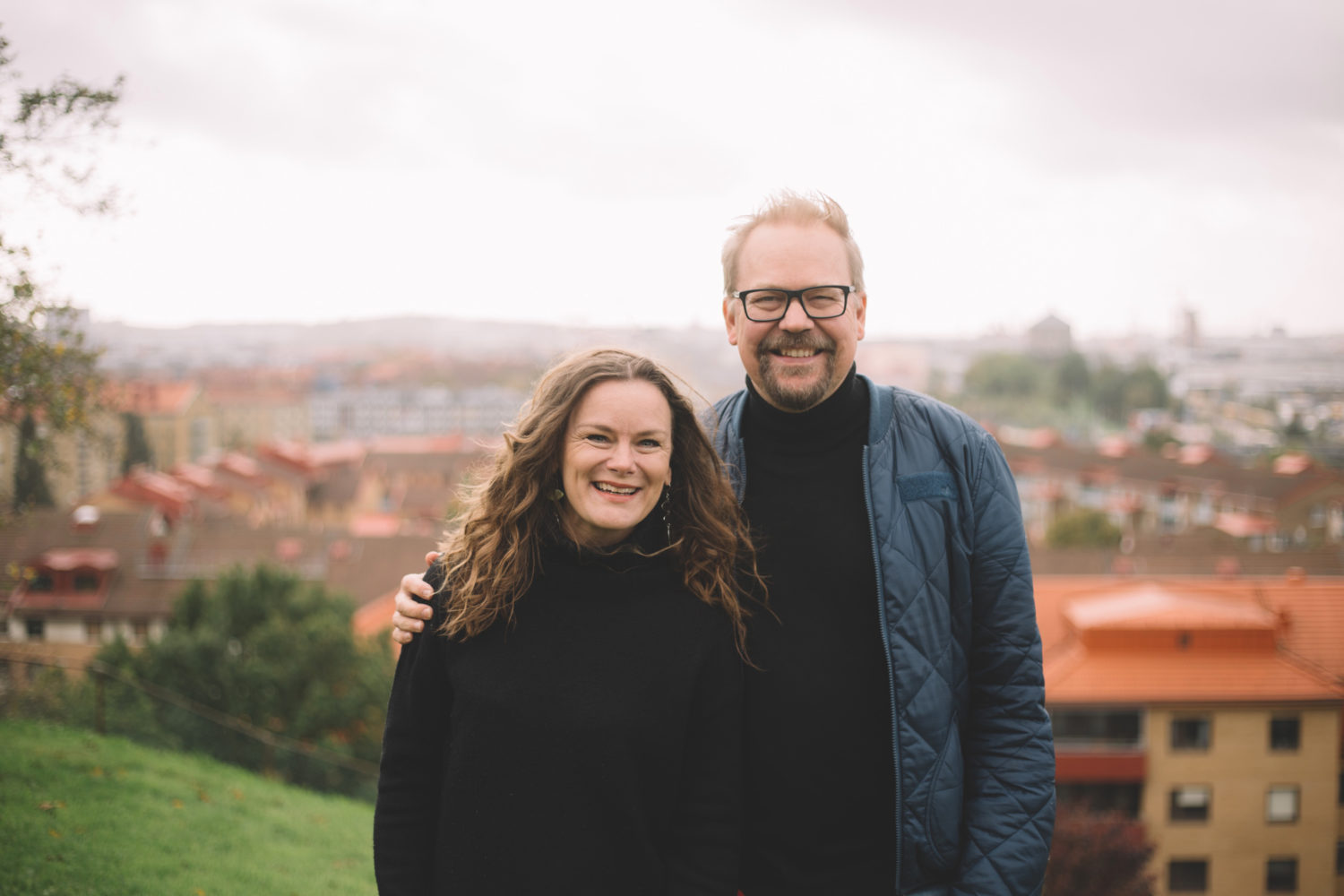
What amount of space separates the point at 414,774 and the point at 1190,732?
57.2 feet

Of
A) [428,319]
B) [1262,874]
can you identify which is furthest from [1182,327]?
[428,319]

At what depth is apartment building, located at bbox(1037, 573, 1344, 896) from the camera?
15.0 metres

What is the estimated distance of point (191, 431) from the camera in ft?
267

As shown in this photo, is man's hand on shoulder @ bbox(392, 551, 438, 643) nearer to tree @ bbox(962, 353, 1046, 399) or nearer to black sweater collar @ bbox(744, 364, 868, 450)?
black sweater collar @ bbox(744, 364, 868, 450)

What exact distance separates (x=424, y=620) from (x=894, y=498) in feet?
4.02

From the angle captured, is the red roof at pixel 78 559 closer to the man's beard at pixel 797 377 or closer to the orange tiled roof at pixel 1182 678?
the orange tiled roof at pixel 1182 678

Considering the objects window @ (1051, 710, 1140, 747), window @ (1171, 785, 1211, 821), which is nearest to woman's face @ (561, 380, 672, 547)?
window @ (1051, 710, 1140, 747)

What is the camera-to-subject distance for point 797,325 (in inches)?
89.8

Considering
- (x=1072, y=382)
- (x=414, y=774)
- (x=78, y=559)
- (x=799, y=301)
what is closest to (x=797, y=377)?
(x=799, y=301)

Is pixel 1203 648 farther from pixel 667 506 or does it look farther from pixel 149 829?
pixel 667 506

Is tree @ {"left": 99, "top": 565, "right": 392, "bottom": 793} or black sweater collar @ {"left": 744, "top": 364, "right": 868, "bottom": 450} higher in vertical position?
black sweater collar @ {"left": 744, "top": 364, "right": 868, "bottom": 450}

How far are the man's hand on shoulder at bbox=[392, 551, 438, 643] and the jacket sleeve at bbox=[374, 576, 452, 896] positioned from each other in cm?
3

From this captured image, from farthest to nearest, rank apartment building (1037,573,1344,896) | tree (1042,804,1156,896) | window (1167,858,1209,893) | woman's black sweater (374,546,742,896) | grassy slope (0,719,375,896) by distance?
window (1167,858,1209,893) → apartment building (1037,573,1344,896) → tree (1042,804,1156,896) → grassy slope (0,719,375,896) → woman's black sweater (374,546,742,896)

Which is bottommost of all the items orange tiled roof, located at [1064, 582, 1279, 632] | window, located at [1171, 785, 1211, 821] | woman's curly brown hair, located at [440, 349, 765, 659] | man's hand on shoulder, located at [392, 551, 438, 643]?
window, located at [1171, 785, 1211, 821]
